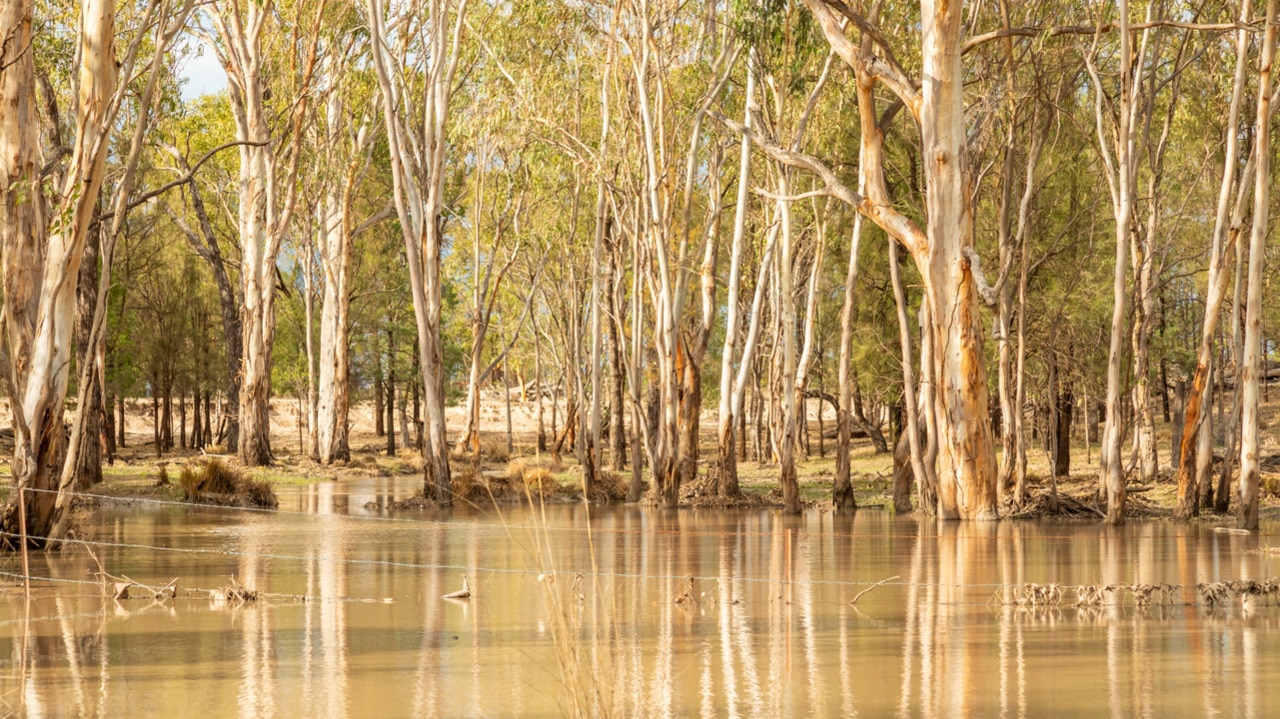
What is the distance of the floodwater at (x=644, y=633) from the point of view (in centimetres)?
573

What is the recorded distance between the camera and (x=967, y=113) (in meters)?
22.8

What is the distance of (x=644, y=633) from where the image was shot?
765 cm

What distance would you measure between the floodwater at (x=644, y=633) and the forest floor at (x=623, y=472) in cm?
99

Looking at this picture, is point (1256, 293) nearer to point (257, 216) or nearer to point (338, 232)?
point (257, 216)

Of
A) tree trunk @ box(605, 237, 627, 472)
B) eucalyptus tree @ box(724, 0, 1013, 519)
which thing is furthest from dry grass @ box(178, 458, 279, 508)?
tree trunk @ box(605, 237, 627, 472)

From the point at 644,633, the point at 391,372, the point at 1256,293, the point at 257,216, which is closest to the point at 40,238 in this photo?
the point at 644,633

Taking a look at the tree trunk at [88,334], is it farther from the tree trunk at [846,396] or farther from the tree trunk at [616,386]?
the tree trunk at [846,396]

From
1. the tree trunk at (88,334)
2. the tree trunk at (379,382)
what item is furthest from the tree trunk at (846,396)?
the tree trunk at (379,382)

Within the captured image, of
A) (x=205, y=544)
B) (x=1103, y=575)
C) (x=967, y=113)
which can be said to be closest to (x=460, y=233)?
(x=967, y=113)

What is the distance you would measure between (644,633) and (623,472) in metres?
27.5

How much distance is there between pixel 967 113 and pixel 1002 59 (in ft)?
11.2

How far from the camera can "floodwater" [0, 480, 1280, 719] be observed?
226 inches

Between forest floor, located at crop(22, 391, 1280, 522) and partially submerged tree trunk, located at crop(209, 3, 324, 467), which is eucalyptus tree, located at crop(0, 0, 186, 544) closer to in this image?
forest floor, located at crop(22, 391, 1280, 522)

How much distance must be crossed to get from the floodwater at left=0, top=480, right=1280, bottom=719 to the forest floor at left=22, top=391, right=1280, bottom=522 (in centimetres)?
99
